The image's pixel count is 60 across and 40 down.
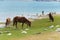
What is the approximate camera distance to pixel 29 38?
1716cm

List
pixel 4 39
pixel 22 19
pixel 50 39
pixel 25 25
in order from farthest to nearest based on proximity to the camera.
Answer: pixel 25 25
pixel 22 19
pixel 4 39
pixel 50 39

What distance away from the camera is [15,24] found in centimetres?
3034

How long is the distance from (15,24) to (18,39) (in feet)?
43.8

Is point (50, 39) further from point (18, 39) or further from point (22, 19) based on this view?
point (22, 19)

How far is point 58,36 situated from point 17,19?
13.0 metres

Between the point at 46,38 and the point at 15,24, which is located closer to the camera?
the point at 46,38

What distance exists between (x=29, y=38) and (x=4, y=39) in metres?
1.81

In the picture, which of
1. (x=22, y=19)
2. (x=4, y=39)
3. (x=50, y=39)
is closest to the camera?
(x=50, y=39)

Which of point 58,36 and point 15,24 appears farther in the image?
point 15,24

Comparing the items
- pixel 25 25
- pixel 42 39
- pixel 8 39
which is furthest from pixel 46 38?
pixel 25 25

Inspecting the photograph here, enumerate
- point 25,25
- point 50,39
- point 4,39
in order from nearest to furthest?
point 50,39, point 4,39, point 25,25

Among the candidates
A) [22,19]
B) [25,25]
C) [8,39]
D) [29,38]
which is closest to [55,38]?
[29,38]

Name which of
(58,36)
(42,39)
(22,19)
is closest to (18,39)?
(42,39)

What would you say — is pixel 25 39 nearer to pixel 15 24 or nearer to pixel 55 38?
pixel 55 38
